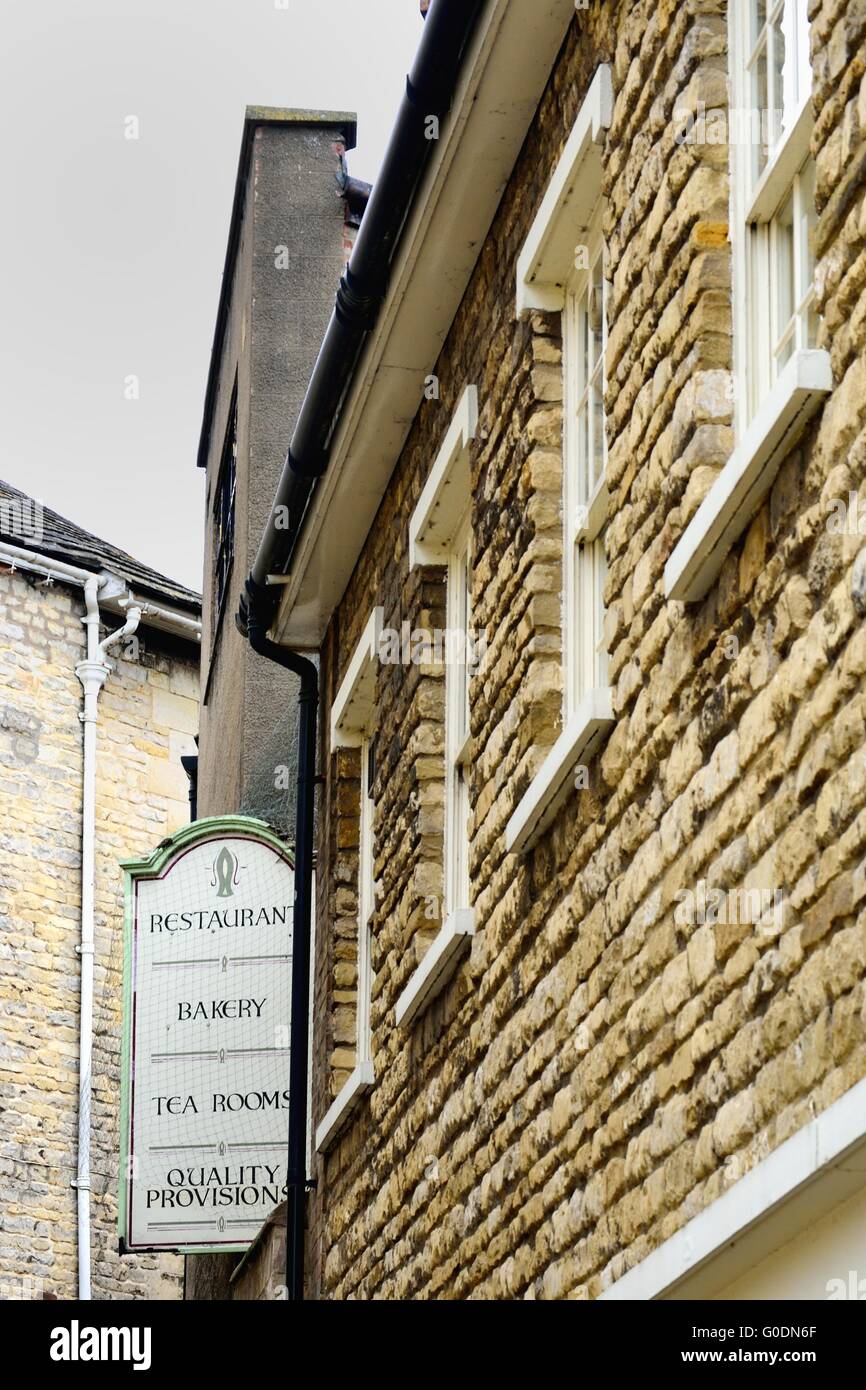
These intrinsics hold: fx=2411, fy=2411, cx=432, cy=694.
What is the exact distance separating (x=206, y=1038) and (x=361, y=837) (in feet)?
7.07

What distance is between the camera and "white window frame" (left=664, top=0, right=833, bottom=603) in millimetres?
5105

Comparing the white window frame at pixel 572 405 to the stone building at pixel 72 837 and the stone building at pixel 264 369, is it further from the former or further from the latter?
the stone building at pixel 72 837

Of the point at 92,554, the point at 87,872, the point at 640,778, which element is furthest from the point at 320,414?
the point at 92,554

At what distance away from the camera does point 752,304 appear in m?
5.61

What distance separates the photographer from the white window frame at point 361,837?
399 inches

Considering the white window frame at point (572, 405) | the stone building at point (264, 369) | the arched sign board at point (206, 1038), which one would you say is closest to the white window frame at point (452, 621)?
the white window frame at point (572, 405)

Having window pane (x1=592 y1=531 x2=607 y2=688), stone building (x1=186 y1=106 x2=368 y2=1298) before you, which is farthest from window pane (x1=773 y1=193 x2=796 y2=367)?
stone building (x1=186 y1=106 x2=368 y2=1298)

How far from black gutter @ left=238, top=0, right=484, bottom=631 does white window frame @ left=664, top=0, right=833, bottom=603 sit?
189cm

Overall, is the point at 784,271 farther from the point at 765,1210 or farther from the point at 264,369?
the point at 264,369

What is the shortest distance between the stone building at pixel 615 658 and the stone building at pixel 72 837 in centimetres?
1259

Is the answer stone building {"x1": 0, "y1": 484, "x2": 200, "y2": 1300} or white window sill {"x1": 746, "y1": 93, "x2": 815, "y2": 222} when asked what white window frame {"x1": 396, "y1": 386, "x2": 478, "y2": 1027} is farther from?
stone building {"x1": 0, "y1": 484, "x2": 200, "y2": 1300}

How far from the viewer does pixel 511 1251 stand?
700cm
